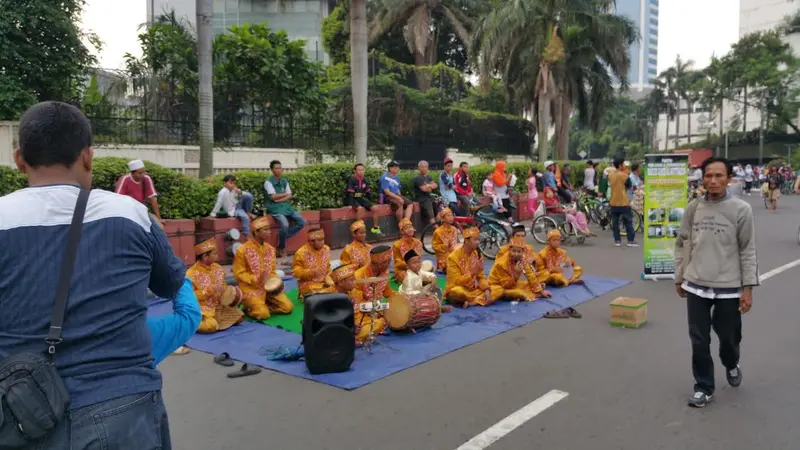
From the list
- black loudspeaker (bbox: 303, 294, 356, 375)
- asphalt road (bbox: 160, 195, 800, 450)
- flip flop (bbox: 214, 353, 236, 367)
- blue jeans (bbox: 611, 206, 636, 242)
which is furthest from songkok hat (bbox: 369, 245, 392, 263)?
blue jeans (bbox: 611, 206, 636, 242)

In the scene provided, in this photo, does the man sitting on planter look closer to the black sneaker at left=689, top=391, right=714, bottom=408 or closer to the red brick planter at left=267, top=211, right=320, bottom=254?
the red brick planter at left=267, top=211, right=320, bottom=254

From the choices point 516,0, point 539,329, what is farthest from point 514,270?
point 516,0

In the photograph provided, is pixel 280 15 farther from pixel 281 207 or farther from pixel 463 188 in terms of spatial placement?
pixel 281 207

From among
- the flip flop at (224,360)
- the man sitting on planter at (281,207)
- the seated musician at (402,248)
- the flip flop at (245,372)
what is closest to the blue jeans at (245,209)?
the man sitting on planter at (281,207)

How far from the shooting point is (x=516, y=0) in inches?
981

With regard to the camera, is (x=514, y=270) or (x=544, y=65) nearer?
(x=514, y=270)

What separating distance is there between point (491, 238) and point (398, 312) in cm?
568

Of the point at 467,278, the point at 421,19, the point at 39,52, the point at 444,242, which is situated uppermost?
the point at 421,19

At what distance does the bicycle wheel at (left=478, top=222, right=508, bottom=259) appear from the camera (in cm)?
1252

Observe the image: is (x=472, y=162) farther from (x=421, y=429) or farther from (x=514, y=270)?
(x=421, y=429)

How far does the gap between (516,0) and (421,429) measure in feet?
74.5

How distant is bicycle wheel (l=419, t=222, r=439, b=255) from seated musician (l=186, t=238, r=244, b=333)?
17.6 feet

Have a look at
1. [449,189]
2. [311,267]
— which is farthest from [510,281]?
[449,189]

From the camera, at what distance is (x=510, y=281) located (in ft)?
29.6
